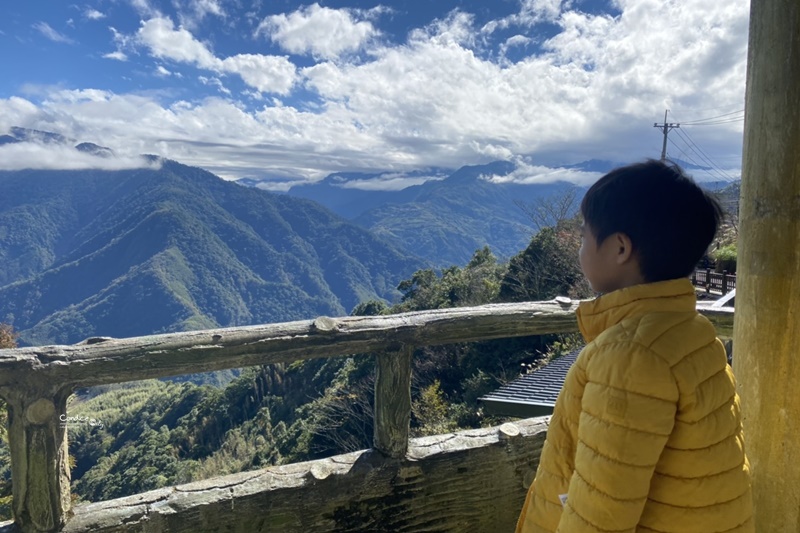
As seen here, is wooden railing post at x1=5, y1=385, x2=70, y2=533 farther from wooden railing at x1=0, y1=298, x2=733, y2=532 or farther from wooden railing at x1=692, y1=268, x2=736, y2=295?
wooden railing at x1=692, y1=268, x2=736, y2=295

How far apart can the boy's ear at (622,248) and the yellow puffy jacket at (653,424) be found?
0.23ft

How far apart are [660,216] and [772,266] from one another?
2.47ft

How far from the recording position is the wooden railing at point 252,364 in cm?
175

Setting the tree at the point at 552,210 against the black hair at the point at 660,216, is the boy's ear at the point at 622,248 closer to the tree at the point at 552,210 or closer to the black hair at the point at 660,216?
the black hair at the point at 660,216

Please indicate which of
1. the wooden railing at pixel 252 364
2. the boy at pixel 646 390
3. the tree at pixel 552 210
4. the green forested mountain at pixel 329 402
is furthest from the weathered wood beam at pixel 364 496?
the tree at pixel 552 210

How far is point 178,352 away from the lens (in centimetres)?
188

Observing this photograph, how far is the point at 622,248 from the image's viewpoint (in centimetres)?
120

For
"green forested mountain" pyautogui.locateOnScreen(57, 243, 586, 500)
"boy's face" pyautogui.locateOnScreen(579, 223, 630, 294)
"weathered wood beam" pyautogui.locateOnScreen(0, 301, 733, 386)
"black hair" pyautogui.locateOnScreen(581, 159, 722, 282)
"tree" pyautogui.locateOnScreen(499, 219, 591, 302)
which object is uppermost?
"black hair" pyautogui.locateOnScreen(581, 159, 722, 282)

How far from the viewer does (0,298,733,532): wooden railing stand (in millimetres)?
1748

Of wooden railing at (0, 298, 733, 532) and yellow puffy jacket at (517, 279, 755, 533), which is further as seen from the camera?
wooden railing at (0, 298, 733, 532)

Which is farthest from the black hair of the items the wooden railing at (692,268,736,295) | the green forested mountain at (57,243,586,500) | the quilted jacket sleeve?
the wooden railing at (692,268,736,295)

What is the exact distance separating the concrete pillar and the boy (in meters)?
0.60

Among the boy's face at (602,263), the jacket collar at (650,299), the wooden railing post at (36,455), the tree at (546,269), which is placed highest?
the boy's face at (602,263)

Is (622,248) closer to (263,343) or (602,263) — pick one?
(602,263)
